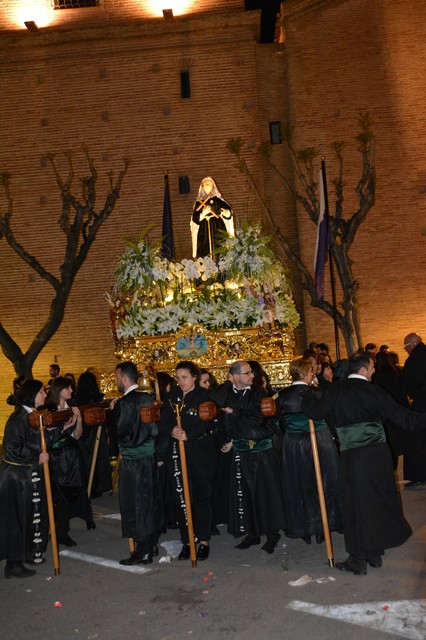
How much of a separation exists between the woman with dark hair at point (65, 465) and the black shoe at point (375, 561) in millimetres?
3331

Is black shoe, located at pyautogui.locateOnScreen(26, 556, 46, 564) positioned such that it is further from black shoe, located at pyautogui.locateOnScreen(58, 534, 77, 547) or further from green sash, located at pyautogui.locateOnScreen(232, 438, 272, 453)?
green sash, located at pyautogui.locateOnScreen(232, 438, 272, 453)

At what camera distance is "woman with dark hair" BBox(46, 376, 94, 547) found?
26.5 feet

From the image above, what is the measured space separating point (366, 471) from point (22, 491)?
3.26m

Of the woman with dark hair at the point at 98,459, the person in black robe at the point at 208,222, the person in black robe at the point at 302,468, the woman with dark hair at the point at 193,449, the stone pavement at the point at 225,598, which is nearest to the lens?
the stone pavement at the point at 225,598

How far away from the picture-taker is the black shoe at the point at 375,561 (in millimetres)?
6453

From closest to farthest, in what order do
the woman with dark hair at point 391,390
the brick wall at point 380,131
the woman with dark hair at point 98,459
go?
the woman with dark hair at point 98,459 < the woman with dark hair at point 391,390 < the brick wall at point 380,131

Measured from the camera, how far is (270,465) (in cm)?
754

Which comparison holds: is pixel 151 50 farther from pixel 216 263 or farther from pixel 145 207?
pixel 216 263

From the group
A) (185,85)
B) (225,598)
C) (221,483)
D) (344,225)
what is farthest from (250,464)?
(185,85)

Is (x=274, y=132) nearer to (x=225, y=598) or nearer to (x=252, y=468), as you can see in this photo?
(x=252, y=468)

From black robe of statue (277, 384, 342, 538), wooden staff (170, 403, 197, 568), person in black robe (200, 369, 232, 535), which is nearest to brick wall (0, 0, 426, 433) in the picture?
person in black robe (200, 369, 232, 535)

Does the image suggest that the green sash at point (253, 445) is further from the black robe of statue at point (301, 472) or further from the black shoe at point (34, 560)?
the black shoe at point (34, 560)

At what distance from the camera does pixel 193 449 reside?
7355 mm

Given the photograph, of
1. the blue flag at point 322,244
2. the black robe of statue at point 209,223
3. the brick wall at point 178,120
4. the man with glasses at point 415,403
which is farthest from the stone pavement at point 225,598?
the brick wall at point 178,120
